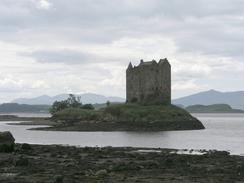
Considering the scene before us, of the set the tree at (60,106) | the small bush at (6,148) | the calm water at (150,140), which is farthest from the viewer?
the tree at (60,106)

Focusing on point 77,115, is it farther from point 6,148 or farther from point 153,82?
point 6,148

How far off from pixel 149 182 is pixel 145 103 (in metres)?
112

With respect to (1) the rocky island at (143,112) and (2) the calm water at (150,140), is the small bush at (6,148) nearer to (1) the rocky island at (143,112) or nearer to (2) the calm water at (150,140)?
(2) the calm water at (150,140)

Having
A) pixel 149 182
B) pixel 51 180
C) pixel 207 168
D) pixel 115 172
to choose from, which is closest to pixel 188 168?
pixel 207 168

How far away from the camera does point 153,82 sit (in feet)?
446

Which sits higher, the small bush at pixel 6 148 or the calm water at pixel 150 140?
the small bush at pixel 6 148

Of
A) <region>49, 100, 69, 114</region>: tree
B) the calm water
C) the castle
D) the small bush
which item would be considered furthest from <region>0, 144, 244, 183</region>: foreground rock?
<region>49, 100, 69, 114</region>: tree

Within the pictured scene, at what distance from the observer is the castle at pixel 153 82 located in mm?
135488

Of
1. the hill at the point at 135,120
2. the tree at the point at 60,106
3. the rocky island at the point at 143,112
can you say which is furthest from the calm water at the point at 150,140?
the tree at the point at 60,106

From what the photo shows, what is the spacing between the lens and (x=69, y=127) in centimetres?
12938

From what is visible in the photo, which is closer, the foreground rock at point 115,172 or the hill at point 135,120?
the foreground rock at point 115,172

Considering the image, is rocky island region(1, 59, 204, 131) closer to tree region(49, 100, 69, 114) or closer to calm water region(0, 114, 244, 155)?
calm water region(0, 114, 244, 155)

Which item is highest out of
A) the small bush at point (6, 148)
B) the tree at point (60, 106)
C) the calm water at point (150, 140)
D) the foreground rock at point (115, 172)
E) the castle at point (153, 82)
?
the castle at point (153, 82)

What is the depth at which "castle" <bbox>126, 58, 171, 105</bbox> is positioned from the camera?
13549 centimetres
